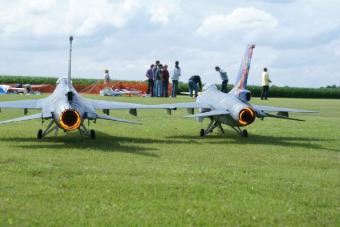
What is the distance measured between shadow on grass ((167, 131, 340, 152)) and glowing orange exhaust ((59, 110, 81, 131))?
396 cm

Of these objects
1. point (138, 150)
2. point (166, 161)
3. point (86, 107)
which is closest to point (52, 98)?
point (86, 107)

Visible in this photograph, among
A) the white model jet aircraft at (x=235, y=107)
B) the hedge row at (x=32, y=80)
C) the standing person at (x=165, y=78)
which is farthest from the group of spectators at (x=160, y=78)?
the hedge row at (x=32, y=80)

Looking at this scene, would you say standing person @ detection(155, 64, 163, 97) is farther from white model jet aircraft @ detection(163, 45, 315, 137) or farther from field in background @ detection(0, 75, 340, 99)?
field in background @ detection(0, 75, 340, 99)

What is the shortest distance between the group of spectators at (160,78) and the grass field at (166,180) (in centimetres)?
2526

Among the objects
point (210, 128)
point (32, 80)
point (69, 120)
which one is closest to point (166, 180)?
point (69, 120)

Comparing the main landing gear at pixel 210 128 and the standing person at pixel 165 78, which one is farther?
→ the standing person at pixel 165 78

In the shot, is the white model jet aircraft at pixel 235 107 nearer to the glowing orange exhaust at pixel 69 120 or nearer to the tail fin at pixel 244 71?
the tail fin at pixel 244 71

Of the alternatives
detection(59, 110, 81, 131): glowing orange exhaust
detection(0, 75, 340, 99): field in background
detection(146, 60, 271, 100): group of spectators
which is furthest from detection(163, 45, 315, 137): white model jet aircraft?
detection(0, 75, 340, 99): field in background

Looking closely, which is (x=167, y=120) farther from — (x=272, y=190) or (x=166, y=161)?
(x=272, y=190)

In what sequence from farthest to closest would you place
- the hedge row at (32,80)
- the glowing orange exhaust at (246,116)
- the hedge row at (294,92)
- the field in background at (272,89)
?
the hedge row at (32,80) → the hedge row at (294,92) → the field in background at (272,89) → the glowing orange exhaust at (246,116)

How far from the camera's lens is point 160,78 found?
1807 inches

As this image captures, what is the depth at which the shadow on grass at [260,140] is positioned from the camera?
18172mm

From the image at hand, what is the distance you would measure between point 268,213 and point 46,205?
10.9 feet

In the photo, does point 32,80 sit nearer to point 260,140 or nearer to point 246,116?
point 260,140
